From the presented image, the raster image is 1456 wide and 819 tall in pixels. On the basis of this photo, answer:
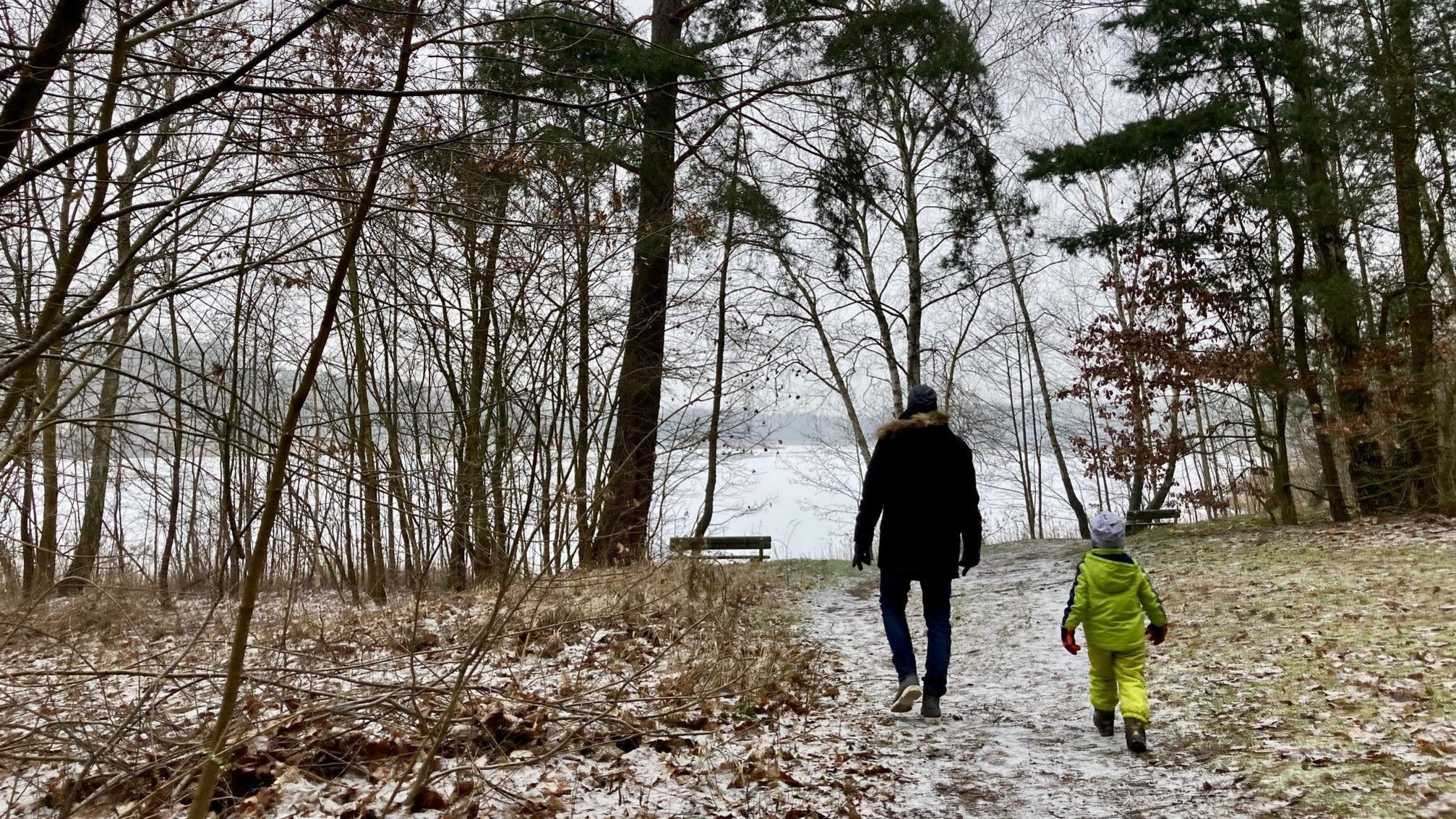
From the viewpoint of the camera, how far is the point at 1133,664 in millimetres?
4312

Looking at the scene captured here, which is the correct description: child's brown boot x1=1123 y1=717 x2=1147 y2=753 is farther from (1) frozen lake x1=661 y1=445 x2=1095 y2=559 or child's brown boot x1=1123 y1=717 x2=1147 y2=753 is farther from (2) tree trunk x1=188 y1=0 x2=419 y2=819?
(1) frozen lake x1=661 y1=445 x2=1095 y2=559

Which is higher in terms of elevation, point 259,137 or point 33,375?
point 259,137

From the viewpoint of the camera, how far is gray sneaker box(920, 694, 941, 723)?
188 inches

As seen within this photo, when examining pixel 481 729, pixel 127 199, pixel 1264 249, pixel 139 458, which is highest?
pixel 1264 249

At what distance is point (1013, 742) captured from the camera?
4375mm

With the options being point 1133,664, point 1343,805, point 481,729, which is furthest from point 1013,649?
point 481,729

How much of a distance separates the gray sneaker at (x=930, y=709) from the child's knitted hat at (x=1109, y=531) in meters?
1.22

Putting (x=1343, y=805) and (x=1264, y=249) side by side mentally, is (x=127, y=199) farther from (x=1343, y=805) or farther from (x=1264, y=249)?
(x=1264, y=249)

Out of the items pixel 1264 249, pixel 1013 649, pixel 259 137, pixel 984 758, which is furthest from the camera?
pixel 1264 249

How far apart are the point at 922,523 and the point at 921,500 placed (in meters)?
0.13

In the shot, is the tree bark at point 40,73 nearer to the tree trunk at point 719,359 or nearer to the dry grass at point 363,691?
the dry grass at point 363,691

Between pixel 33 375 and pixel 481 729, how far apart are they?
2.18 meters

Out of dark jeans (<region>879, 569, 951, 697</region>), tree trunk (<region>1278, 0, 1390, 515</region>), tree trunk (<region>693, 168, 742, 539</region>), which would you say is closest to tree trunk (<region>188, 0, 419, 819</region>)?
dark jeans (<region>879, 569, 951, 697</region>)

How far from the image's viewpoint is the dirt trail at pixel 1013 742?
3.52 meters
